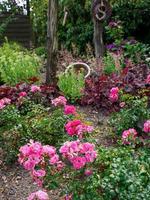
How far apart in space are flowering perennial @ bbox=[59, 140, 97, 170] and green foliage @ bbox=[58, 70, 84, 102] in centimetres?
376

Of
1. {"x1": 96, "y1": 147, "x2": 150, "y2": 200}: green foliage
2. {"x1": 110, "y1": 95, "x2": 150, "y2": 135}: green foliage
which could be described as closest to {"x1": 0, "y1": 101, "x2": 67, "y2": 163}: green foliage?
{"x1": 110, "y1": 95, "x2": 150, "y2": 135}: green foliage

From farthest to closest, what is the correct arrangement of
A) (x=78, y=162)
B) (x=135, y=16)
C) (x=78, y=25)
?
(x=78, y=25)
(x=135, y=16)
(x=78, y=162)

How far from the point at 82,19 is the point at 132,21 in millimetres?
1764

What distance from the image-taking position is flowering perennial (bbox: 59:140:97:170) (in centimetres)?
300

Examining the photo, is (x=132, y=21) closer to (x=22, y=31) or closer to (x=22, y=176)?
(x=22, y=31)

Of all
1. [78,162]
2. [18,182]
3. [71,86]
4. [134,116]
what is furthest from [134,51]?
[78,162]

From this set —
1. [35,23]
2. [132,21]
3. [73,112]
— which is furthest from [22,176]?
[35,23]

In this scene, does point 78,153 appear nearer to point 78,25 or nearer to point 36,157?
point 36,157

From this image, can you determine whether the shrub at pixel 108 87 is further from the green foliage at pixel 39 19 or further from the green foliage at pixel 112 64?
the green foliage at pixel 39 19

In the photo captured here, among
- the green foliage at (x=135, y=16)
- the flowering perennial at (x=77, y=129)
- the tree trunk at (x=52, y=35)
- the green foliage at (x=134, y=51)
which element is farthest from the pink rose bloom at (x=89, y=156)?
the green foliage at (x=135, y=16)

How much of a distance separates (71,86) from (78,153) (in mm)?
3925

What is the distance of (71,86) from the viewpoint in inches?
273

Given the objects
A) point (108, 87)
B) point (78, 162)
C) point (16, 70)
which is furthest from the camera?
point (16, 70)

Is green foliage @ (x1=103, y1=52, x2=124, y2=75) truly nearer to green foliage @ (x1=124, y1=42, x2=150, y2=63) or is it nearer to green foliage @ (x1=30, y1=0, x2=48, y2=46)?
green foliage @ (x1=124, y1=42, x2=150, y2=63)
